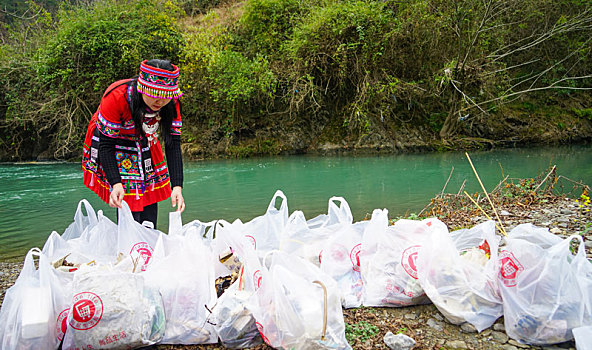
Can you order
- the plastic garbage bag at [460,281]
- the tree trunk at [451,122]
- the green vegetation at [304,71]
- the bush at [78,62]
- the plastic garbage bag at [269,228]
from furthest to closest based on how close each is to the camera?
1. the bush at [78,62]
2. the tree trunk at [451,122]
3. the green vegetation at [304,71]
4. the plastic garbage bag at [269,228]
5. the plastic garbage bag at [460,281]

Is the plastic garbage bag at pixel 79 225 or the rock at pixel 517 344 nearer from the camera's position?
the rock at pixel 517 344

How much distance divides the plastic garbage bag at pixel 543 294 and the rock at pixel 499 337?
0.03 meters

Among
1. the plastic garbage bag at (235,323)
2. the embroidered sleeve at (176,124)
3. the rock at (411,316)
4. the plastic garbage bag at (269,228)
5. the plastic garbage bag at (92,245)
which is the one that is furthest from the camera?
the plastic garbage bag at (269,228)

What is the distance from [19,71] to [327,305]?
14.6 m

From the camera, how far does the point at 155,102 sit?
1.92 meters

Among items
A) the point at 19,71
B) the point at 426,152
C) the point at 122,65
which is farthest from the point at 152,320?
the point at 19,71

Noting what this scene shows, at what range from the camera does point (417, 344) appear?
5.05 feet

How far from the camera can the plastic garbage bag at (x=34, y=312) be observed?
1.33m

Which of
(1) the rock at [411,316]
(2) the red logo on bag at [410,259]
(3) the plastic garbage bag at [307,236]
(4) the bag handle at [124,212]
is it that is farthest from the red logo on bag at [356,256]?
(4) the bag handle at [124,212]

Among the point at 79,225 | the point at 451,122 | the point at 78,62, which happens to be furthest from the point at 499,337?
the point at 78,62

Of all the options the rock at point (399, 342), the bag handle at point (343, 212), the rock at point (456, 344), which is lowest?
the rock at point (456, 344)

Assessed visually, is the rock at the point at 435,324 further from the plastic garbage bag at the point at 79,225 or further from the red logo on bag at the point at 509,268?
the plastic garbage bag at the point at 79,225

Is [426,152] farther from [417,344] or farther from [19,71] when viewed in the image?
[19,71]

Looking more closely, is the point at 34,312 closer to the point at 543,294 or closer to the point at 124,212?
the point at 124,212
